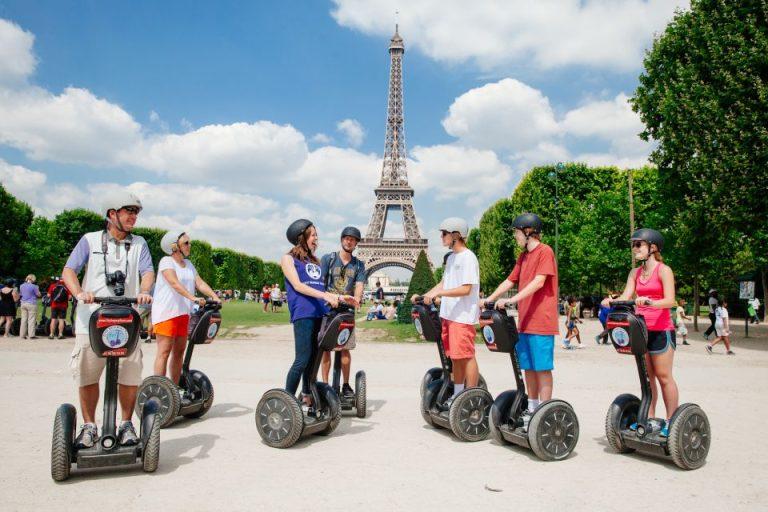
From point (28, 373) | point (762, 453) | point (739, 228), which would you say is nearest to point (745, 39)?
point (739, 228)

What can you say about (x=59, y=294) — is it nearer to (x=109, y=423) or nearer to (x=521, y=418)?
(x=109, y=423)

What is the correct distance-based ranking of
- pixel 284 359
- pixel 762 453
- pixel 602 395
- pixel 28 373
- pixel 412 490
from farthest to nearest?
pixel 284 359 → pixel 28 373 → pixel 602 395 → pixel 762 453 → pixel 412 490

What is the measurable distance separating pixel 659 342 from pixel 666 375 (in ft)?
0.95

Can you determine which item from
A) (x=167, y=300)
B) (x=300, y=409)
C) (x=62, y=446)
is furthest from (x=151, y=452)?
(x=167, y=300)

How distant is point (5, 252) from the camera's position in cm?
3969

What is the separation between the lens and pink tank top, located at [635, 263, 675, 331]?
16.6ft

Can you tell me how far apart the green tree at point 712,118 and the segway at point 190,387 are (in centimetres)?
1688

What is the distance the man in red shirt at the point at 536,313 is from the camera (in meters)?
5.20

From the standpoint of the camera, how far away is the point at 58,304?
16375 millimetres

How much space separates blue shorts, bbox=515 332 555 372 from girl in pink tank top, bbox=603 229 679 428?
62 centimetres

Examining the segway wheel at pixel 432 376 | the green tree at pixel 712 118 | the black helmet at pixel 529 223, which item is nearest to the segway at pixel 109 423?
the segway wheel at pixel 432 376

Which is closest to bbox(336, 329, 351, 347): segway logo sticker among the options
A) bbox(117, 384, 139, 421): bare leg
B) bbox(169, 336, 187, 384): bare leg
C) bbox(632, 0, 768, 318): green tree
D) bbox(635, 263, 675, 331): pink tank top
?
bbox(117, 384, 139, 421): bare leg

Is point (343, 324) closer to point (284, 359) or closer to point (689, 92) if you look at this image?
point (284, 359)

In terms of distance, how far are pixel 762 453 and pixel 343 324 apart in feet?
13.3
